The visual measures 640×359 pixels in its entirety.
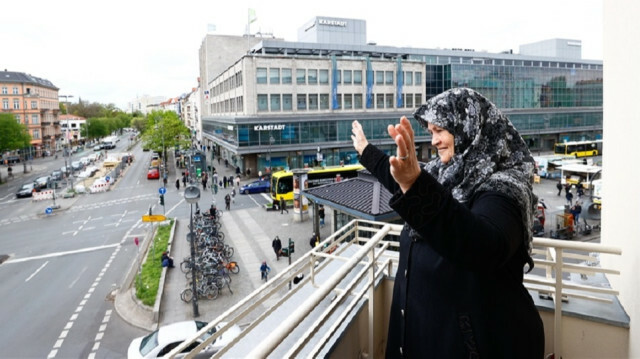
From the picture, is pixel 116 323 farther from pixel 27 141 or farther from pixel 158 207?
pixel 27 141

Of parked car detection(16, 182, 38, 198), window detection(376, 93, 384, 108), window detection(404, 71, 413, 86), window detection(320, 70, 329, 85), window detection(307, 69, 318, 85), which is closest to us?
parked car detection(16, 182, 38, 198)

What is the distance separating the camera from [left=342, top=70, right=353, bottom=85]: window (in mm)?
48812

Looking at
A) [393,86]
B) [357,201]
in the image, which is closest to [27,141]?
[393,86]

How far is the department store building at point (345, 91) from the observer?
45.6 m

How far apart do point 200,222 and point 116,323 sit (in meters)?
8.67

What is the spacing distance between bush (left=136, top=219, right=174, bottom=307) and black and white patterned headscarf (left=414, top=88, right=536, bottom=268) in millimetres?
15146

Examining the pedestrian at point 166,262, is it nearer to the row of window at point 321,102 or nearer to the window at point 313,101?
the row of window at point 321,102

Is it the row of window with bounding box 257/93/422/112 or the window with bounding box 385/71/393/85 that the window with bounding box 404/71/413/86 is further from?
the window with bounding box 385/71/393/85

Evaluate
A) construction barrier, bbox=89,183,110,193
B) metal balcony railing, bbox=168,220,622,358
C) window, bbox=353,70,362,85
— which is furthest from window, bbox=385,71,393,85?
metal balcony railing, bbox=168,220,622,358

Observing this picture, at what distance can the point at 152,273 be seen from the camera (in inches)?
712

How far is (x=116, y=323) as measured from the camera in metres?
→ 14.3

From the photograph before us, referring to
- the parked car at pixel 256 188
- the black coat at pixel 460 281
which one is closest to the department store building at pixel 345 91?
the parked car at pixel 256 188

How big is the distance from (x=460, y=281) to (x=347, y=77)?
160 ft

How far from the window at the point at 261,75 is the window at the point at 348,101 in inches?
373
